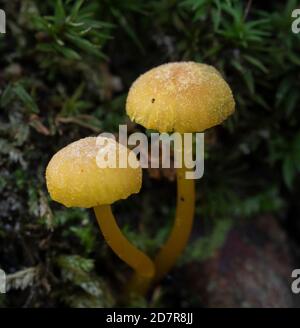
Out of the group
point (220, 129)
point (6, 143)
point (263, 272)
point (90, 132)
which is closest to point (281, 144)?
point (220, 129)

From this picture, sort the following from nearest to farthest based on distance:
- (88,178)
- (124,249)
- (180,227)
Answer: (88,178) → (124,249) → (180,227)

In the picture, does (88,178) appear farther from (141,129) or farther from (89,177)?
(141,129)

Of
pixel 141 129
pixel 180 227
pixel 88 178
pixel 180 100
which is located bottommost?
pixel 180 227

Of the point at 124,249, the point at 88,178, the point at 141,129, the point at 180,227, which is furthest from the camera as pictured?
the point at 141,129

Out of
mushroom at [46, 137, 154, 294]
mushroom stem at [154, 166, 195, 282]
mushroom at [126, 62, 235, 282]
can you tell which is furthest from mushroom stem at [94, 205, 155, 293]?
mushroom at [126, 62, 235, 282]

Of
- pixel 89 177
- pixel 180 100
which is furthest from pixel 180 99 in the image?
pixel 89 177

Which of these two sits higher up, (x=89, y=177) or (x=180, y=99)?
(x=180, y=99)
